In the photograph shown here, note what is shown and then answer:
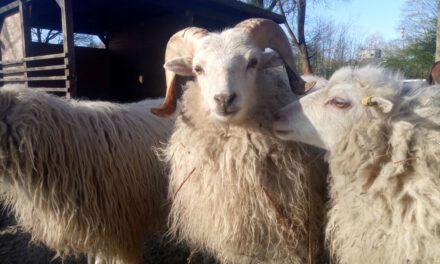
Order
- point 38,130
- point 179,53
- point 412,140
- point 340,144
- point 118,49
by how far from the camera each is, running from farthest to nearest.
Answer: point 118,49 → point 179,53 → point 38,130 → point 340,144 → point 412,140

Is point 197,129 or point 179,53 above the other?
point 179,53

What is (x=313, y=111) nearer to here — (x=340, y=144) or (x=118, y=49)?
(x=340, y=144)

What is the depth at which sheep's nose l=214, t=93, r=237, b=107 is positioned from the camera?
1950 mm

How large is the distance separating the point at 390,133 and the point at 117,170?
6.47 ft

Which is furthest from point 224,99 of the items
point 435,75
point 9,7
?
point 9,7

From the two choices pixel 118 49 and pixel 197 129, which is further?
pixel 118 49

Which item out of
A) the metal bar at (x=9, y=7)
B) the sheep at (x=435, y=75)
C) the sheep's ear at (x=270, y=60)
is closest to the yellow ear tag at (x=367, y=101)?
the sheep's ear at (x=270, y=60)

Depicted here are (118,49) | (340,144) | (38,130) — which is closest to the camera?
(340,144)

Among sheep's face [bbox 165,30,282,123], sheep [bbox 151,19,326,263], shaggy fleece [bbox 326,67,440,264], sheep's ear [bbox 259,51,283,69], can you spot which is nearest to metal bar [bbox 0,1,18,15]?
sheep [bbox 151,19,326,263]

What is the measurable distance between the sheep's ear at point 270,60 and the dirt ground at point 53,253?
1919 millimetres

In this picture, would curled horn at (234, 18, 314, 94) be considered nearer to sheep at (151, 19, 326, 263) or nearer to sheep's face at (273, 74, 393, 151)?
sheep at (151, 19, 326, 263)

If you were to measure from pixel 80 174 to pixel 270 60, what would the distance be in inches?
63.8

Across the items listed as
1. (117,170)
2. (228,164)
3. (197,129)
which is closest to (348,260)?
(228,164)

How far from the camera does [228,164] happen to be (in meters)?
2.20
